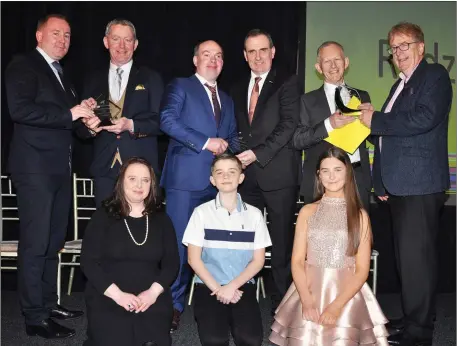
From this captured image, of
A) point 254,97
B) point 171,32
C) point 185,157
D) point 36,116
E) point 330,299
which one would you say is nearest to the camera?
point 330,299

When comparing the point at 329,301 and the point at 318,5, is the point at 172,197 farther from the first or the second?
the point at 318,5

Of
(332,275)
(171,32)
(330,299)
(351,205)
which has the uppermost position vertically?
(171,32)

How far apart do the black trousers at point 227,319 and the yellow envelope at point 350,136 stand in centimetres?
99

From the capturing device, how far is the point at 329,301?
307cm

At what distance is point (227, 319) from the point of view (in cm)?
316

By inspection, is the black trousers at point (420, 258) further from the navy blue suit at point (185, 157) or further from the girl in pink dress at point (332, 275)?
the navy blue suit at point (185, 157)

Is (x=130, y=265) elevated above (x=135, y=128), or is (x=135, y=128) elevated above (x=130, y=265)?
(x=135, y=128)

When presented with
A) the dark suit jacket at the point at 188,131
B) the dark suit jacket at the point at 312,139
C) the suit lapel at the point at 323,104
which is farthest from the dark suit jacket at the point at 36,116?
the suit lapel at the point at 323,104

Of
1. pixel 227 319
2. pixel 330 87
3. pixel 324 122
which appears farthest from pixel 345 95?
pixel 227 319

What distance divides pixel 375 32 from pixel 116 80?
2305mm

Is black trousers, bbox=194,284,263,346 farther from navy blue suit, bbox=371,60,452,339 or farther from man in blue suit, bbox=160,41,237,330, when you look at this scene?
navy blue suit, bbox=371,60,452,339

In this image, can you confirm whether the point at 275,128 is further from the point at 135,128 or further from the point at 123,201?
the point at 123,201

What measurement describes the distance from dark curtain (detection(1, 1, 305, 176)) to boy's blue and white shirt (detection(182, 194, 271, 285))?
6.55 ft

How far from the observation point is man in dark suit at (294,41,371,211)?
3688mm
